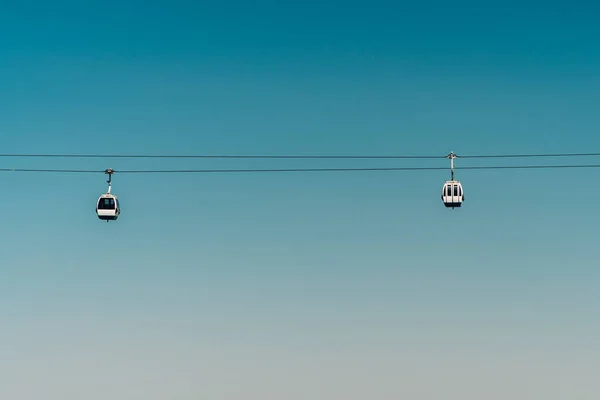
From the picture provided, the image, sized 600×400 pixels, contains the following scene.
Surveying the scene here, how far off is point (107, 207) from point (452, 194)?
20011mm

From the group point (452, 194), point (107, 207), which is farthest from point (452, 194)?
point (107, 207)

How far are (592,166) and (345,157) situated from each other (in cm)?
1432

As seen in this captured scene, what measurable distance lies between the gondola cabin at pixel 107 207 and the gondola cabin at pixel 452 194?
19005mm

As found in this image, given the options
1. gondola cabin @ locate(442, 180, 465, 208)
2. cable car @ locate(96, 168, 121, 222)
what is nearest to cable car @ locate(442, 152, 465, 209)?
gondola cabin @ locate(442, 180, 465, 208)

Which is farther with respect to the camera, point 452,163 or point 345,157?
point 345,157

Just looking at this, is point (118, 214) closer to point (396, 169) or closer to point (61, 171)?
point (61, 171)

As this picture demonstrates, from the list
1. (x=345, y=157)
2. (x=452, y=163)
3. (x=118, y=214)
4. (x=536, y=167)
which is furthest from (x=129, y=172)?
(x=536, y=167)

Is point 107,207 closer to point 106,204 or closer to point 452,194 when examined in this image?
point 106,204

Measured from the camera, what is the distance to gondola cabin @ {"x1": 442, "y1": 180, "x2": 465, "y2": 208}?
71.2 meters

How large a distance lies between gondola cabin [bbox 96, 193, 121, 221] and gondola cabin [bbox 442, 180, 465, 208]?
748 inches

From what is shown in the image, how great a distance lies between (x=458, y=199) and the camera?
2815 inches

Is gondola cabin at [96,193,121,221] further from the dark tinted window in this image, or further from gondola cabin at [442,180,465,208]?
gondola cabin at [442,180,465,208]

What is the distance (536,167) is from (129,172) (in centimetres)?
2325

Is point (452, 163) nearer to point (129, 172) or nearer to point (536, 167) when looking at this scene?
point (536, 167)
